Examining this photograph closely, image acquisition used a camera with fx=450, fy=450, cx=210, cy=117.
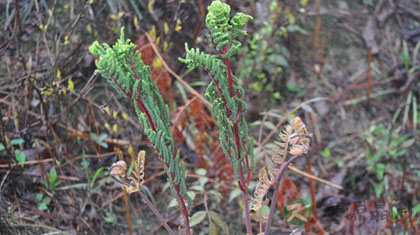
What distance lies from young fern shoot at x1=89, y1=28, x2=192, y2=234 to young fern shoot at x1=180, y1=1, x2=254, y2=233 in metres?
0.13

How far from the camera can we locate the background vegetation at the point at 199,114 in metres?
1.90

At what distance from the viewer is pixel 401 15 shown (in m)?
2.90

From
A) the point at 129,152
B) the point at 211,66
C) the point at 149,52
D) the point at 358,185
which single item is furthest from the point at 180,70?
the point at 211,66

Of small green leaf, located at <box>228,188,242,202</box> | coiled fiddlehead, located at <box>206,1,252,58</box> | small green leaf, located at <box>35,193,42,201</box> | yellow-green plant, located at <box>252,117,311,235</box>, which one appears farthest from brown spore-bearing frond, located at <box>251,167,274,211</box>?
small green leaf, located at <box>35,193,42,201</box>

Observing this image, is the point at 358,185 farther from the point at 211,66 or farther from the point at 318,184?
the point at 211,66

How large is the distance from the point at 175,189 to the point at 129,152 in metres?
0.71

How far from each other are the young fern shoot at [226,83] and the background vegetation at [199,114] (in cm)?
40

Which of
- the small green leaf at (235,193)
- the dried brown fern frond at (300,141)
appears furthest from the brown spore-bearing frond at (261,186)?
the small green leaf at (235,193)

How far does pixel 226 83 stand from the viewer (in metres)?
1.22

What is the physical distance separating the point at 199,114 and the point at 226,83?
0.92 m

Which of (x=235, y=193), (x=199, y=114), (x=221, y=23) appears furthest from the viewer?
(x=199, y=114)

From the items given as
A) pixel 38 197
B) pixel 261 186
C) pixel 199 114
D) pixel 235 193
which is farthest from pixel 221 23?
pixel 38 197

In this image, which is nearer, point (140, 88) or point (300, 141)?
point (140, 88)

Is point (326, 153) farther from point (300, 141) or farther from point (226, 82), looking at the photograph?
point (226, 82)
